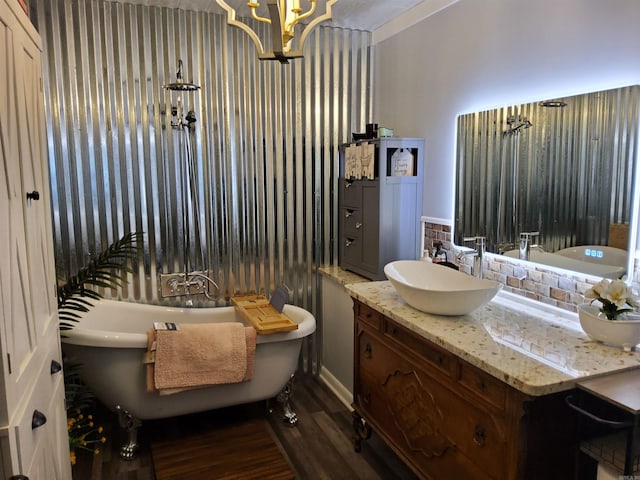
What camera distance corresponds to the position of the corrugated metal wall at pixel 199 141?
3152 millimetres

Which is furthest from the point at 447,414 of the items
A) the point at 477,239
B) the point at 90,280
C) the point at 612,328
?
the point at 90,280

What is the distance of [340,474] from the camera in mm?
2666

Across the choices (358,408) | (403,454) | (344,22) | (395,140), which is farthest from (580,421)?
(344,22)

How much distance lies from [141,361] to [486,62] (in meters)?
2.45

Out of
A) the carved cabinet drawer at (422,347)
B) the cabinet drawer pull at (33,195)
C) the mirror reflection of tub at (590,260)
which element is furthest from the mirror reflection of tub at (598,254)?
the cabinet drawer pull at (33,195)

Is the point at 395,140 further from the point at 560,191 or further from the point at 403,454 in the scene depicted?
the point at 403,454

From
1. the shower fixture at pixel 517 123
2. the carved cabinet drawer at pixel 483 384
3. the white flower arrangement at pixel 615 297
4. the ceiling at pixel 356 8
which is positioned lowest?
the carved cabinet drawer at pixel 483 384

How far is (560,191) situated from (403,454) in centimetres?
140

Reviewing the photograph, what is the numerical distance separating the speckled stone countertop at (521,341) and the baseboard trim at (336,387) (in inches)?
44.5

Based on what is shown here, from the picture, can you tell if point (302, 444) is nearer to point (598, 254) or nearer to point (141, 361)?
point (141, 361)

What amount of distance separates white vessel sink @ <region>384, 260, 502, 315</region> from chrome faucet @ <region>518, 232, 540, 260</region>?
0.85ft

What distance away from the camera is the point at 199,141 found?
341cm

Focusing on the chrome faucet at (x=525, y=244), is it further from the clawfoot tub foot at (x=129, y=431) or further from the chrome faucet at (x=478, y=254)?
the clawfoot tub foot at (x=129, y=431)

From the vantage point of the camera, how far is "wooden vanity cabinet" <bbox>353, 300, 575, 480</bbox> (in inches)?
66.0
